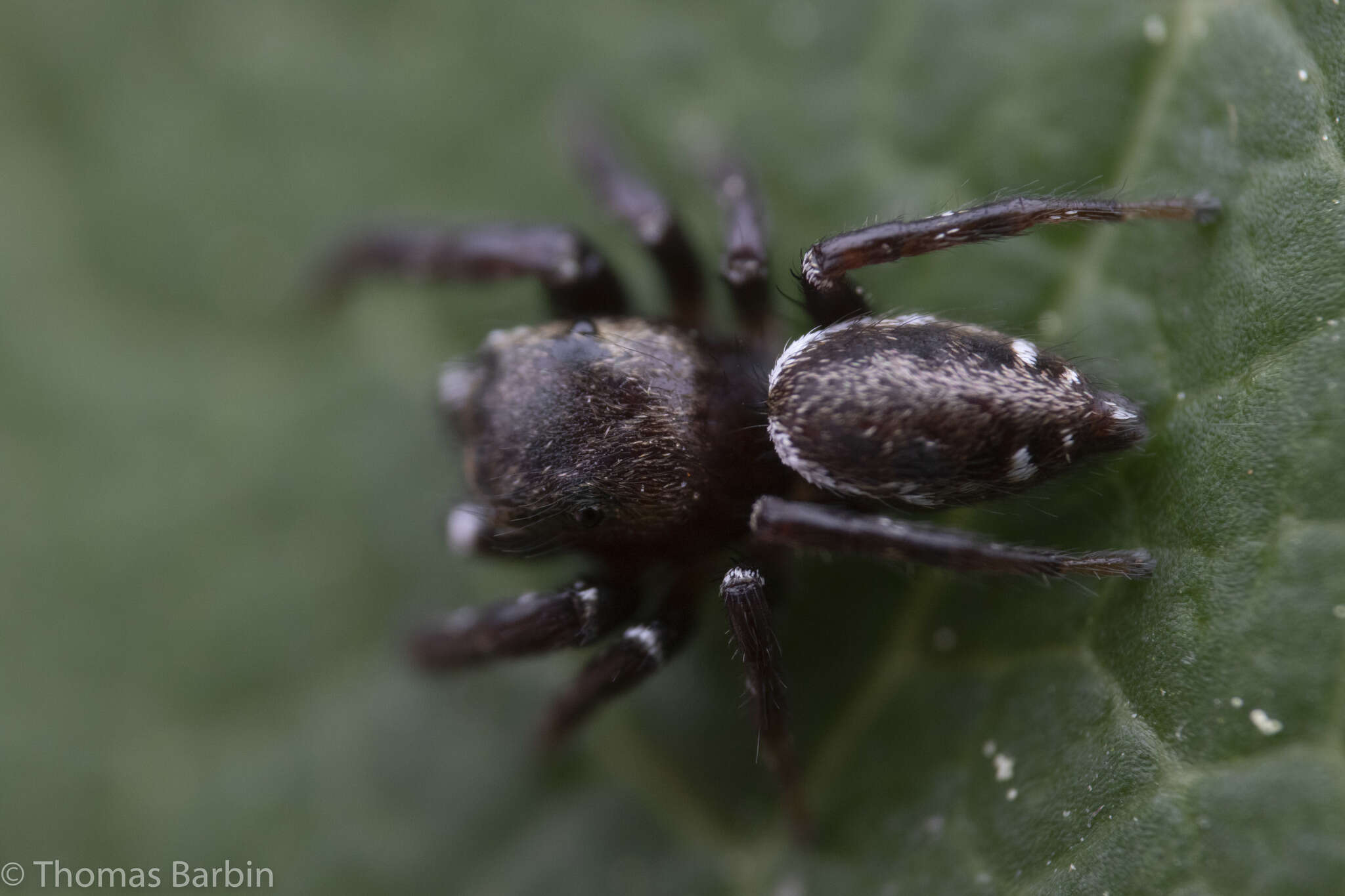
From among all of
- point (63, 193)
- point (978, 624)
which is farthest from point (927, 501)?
point (63, 193)

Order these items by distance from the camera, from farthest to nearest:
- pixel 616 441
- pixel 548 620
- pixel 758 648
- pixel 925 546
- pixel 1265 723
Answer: pixel 548 620 < pixel 616 441 < pixel 758 648 < pixel 925 546 < pixel 1265 723

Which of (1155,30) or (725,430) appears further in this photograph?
(725,430)

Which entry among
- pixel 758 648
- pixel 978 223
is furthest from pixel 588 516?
pixel 978 223

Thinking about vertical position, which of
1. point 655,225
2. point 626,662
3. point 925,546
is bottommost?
point 626,662

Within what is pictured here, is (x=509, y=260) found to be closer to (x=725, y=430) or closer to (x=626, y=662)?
(x=725, y=430)

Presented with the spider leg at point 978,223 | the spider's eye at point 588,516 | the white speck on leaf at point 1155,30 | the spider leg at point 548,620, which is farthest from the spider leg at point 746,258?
the white speck on leaf at point 1155,30

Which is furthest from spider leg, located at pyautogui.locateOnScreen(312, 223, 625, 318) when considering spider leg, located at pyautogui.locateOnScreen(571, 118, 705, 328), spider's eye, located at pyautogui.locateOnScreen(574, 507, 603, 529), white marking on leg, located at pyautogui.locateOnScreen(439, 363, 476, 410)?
spider's eye, located at pyautogui.locateOnScreen(574, 507, 603, 529)
